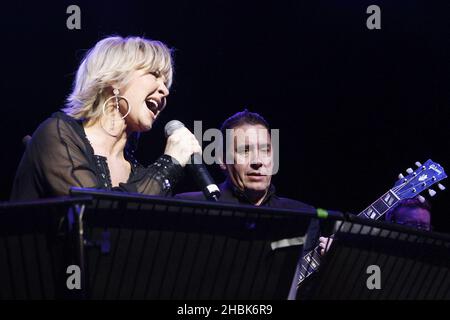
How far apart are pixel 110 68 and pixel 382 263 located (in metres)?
1.25

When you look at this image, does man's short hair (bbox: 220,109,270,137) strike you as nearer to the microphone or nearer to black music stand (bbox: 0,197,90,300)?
the microphone

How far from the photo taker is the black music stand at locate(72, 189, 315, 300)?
115 centimetres

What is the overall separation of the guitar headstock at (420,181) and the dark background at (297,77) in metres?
0.97

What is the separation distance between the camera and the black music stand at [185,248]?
1.15 meters

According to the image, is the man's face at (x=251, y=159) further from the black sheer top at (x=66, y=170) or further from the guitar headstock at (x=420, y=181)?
the black sheer top at (x=66, y=170)

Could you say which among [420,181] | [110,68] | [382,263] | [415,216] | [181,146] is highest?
[110,68]

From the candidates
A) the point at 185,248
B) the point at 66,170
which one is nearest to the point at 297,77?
the point at 66,170

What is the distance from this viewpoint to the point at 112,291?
120 centimetres

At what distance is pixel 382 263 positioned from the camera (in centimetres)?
131

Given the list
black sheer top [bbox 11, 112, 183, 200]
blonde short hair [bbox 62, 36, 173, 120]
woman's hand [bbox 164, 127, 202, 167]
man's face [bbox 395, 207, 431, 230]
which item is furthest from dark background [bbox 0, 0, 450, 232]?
woman's hand [bbox 164, 127, 202, 167]

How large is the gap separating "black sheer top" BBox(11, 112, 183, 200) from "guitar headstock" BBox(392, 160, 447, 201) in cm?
159

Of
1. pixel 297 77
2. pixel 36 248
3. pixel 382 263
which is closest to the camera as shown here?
pixel 36 248

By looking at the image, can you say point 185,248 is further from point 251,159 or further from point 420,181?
point 420,181

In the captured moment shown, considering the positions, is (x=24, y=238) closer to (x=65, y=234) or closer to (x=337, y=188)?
(x=65, y=234)
